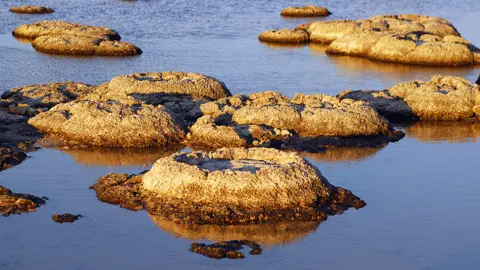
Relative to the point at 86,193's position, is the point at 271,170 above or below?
above

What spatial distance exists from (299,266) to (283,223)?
1.92 metres

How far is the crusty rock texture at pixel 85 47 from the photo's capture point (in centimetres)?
4019

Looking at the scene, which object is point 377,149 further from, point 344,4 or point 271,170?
point 344,4

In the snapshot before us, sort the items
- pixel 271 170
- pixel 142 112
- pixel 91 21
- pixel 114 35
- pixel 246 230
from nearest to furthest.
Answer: pixel 246 230, pixel 271 170, pixel 142 112, pixel 114 35, pixel 91 21

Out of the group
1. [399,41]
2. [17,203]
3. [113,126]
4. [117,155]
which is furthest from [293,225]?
[399,41]

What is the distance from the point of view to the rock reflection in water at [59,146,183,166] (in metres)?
22.2

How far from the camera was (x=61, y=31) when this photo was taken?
44.1 metres


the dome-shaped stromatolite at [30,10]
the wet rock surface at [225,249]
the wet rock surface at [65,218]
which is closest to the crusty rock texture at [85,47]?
the dome-shaped stromatolite at [30,10]

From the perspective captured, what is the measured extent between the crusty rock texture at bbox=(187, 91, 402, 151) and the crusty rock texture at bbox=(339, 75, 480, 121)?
7.87ft

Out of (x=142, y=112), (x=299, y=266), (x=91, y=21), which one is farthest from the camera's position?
(x=91, y=21)

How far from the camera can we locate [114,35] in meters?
45.2

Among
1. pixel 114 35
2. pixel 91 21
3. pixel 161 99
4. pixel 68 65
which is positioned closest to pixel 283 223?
pixel 161 99

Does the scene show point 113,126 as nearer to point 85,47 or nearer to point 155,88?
point 155,88

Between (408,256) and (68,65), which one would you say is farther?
(68,65)
